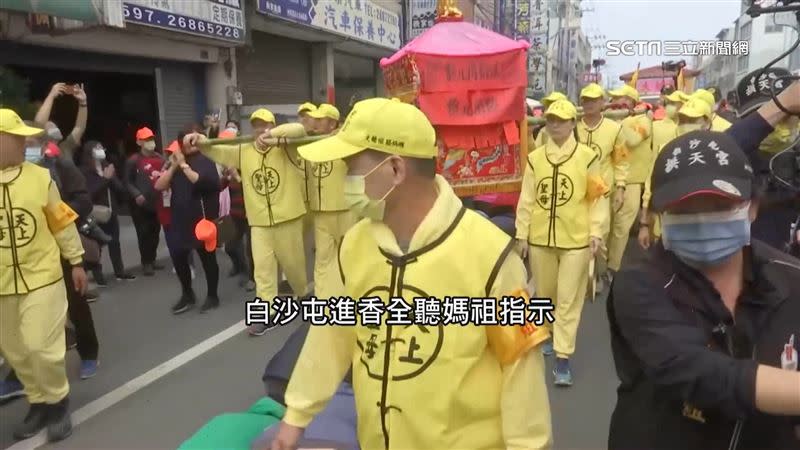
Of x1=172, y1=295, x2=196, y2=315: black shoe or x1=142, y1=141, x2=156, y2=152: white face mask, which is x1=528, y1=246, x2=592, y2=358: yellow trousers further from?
x1=142, y1=141, x2=156, y2=152: white face mask

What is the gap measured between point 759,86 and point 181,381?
13.0 feet

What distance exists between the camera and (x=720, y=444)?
153 centimetres

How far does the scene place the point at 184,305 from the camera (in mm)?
6625

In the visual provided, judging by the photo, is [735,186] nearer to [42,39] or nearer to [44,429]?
[44,429]

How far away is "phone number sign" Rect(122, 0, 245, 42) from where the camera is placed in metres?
9.20

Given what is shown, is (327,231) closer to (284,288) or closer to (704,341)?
(284,288)

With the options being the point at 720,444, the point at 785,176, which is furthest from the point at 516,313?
the point at 785,176

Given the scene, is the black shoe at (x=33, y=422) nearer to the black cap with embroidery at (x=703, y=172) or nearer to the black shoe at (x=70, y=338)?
the black shoe at (x=70, y=338)

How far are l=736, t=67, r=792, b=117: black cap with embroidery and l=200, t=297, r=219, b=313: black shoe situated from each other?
4.98 m

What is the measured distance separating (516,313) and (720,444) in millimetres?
568

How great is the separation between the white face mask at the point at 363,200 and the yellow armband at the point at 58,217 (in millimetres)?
2695

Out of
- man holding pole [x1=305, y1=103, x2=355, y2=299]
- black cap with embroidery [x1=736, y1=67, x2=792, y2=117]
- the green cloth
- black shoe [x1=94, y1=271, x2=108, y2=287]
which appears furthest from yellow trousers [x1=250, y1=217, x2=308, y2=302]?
black cap with embroidery [x1=736, y1=67, x2=792, y2=117]

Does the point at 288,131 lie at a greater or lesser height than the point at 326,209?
greater
